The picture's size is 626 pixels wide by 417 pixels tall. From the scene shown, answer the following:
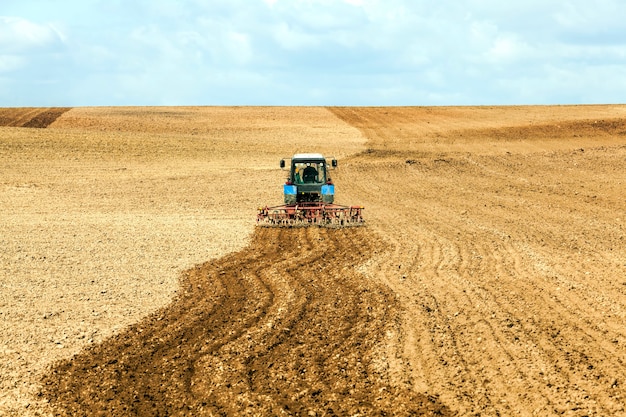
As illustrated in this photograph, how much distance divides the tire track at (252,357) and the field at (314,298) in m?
0.04

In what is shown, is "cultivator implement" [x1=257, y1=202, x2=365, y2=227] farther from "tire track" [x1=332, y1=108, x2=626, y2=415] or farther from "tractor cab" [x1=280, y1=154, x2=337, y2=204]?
"tire track" [x1=332, y1=108, x2=626, y2=415]

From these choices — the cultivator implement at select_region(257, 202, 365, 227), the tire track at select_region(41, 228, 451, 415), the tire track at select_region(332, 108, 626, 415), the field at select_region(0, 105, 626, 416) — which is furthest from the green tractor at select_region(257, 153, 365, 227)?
the tire track at select_region(41, 228, 451, 415)

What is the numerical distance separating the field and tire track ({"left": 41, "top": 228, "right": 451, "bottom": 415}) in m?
0.04

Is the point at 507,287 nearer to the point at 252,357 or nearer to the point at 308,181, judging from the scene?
the point at 252,357

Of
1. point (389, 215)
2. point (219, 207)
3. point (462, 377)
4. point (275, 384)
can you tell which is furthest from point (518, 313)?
point (219, 207)

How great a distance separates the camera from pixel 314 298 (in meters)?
15.1

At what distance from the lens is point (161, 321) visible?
13.8 meters

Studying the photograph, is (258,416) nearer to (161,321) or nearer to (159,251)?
(161,321)

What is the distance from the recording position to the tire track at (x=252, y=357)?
986 centimetres

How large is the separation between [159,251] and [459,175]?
79.7 ft

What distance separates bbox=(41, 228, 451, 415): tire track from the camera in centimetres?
986

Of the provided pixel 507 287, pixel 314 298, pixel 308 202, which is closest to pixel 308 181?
pixel 308 202

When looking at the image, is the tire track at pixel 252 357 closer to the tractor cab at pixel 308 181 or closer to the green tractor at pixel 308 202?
the green tractor at pixel 308 202

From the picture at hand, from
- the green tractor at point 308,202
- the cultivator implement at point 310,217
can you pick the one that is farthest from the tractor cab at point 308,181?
the cultivator implement at point 310,217
